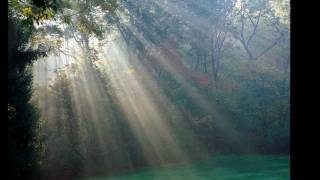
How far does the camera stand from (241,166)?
76.4 feet

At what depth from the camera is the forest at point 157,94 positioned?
19656 mm

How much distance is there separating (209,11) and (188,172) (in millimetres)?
16070

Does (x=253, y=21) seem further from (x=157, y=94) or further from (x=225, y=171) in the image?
(x=225, y=171)

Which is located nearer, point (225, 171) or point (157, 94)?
point (225, 171)

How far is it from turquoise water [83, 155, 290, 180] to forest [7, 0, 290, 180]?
6 cm

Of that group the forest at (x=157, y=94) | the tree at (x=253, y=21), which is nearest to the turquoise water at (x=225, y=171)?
the forest at (x=157, y=94)

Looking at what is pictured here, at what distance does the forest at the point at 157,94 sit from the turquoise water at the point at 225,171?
59 millimetres

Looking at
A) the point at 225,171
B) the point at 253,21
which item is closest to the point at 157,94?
the point at 225,171

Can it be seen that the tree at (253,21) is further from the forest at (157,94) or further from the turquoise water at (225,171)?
the turquoise water at (225,171)

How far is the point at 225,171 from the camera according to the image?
21641 millimetres

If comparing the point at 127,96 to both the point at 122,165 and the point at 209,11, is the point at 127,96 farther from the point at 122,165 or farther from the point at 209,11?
the point at 209,11

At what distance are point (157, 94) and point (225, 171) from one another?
798 centimetres
